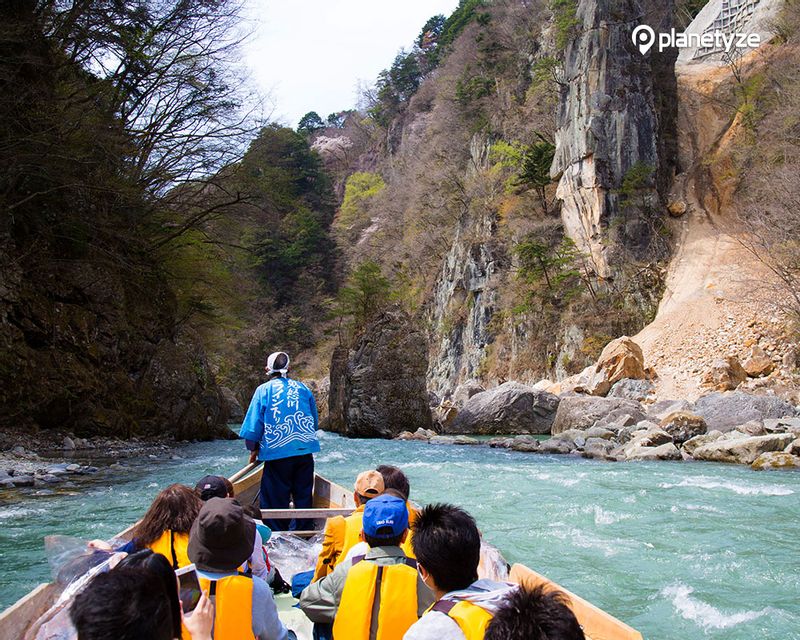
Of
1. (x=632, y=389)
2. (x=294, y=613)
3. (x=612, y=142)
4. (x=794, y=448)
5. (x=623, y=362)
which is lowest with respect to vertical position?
(x=294, y=613)

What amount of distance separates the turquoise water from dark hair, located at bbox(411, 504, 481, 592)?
2770 millimetres

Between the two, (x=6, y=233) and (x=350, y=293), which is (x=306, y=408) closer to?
(x=6, y=233)

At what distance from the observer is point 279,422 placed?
5.31 m

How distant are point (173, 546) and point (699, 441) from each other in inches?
469

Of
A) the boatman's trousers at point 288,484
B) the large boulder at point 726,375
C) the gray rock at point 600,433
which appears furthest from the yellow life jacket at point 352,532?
the large boulder at point 726,375

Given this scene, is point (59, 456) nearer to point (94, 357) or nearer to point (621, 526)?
point (94, 357)

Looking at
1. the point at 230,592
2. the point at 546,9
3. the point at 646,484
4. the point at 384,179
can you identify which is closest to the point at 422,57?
the point at 384,179

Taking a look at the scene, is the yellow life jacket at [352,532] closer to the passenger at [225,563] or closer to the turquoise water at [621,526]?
the passenger at [225,563]

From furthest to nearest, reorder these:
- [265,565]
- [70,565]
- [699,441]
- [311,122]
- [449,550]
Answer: [311,122] → [699,441] → [265,565] → [70,565] → [449,550]

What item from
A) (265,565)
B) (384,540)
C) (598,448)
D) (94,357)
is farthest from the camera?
(94,357)

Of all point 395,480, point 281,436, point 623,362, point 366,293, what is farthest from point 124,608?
point 366,293

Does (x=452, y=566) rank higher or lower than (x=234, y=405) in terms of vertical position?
higher

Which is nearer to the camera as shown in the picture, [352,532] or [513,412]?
[352,532]

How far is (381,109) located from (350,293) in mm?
45722
